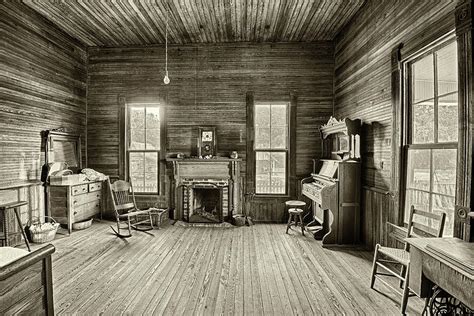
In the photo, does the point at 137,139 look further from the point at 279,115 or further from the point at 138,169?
the point at 279,115

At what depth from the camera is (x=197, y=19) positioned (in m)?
5.32

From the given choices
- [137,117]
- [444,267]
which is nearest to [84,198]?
[137,117]

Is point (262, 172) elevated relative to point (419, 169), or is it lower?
lower

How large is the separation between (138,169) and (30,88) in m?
2.56

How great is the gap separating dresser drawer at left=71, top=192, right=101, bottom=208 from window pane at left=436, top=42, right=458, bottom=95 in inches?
234

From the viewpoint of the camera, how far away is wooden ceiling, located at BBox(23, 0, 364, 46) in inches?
188

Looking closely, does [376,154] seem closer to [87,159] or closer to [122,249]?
[122,249]

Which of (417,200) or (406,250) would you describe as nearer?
(406,250)

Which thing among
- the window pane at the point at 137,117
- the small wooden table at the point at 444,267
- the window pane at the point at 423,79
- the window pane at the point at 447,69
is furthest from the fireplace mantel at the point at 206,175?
the small wooden table at the point at 444,267

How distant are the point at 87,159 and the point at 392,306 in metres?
6.44

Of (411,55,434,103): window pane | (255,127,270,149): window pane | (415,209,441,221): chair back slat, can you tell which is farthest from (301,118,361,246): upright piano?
(255,127,270,149): window pane

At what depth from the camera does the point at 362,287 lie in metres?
3.15

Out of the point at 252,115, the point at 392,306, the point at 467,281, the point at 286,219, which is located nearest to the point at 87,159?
the point at 252,115

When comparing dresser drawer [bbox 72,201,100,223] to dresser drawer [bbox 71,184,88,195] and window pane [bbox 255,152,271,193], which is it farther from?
window pane [bbox 255,152,271,193]
